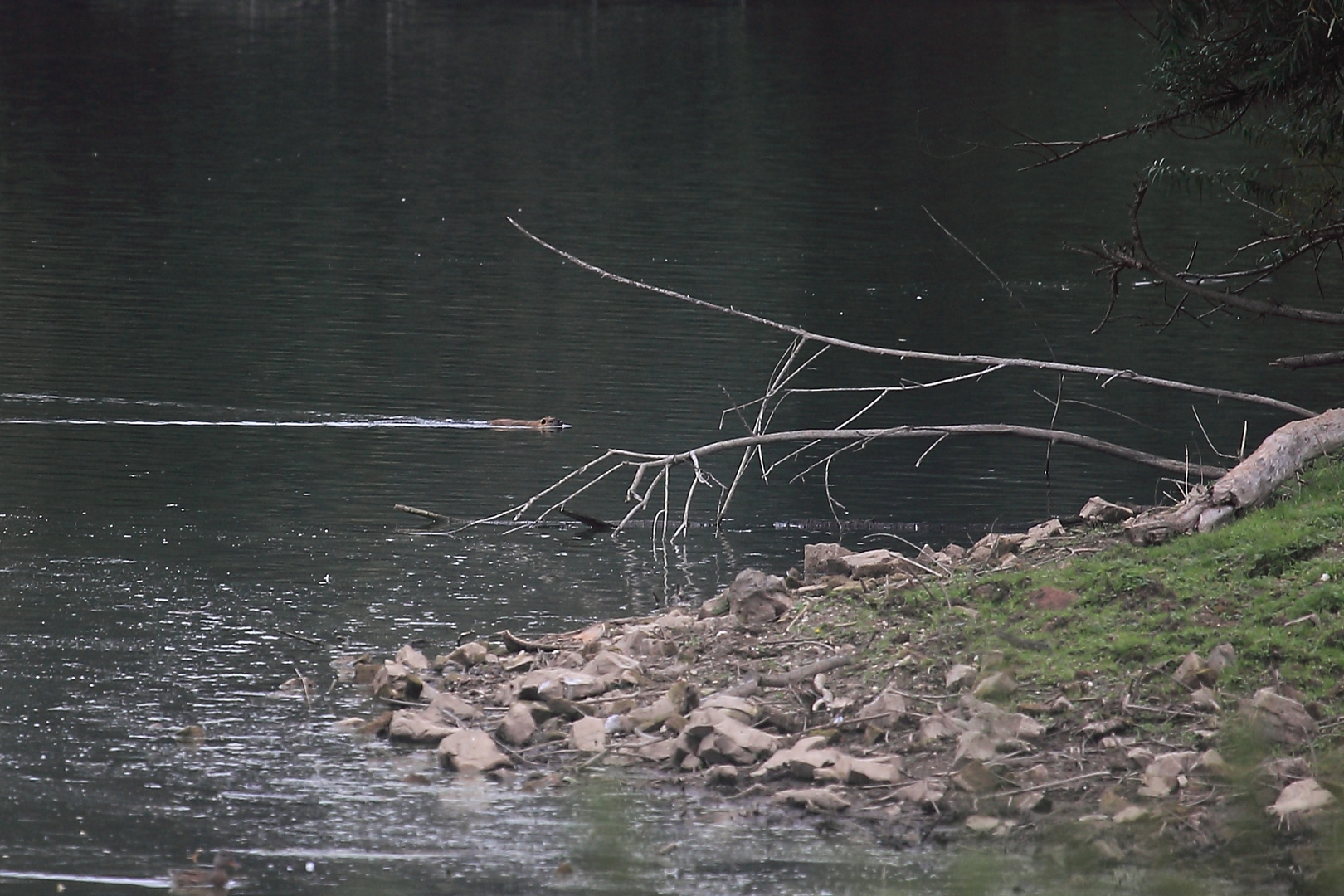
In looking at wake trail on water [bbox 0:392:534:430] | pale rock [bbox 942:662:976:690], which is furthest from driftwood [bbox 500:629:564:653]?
wake trail on water [bbox 0:392:534:430]

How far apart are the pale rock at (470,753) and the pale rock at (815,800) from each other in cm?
134

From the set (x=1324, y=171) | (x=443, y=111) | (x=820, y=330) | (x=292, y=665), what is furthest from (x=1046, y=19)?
(x=292, y=665)

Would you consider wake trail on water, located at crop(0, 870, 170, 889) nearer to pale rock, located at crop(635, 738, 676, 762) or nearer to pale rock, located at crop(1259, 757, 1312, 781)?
pale rock, located at crop(635, 738, 676, 762)

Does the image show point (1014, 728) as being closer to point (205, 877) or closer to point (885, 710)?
point (885, 710)

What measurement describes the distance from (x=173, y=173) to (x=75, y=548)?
28967 mm

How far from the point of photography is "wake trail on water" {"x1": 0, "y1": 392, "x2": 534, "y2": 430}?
1867 cm

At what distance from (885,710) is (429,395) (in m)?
→ 12.0

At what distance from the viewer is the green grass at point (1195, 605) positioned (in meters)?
9.46

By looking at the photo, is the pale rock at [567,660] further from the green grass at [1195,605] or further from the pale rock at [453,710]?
the green grass at [1195,605]

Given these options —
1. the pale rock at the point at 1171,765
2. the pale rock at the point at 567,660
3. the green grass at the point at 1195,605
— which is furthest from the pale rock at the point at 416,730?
the pale rock at the point at 1171,765

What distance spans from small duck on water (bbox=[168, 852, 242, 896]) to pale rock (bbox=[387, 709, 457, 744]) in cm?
175

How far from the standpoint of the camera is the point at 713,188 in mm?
40688

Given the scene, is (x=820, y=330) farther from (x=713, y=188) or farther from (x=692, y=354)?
(x=713, y=188)

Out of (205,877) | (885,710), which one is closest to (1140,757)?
(885,710)
